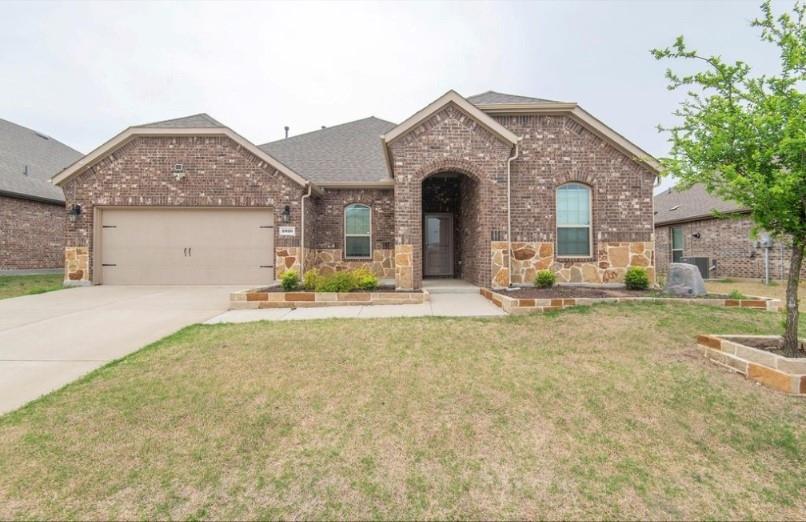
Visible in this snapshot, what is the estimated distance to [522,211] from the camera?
970 cm

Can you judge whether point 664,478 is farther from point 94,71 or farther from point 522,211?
point 94,71

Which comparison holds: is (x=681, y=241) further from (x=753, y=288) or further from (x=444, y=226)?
(x=444, y=226)

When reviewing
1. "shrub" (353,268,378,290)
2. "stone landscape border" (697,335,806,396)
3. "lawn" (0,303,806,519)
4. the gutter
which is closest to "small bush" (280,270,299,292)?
"shrub" (353,268,378,290)

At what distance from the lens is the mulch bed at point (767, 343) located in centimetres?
396

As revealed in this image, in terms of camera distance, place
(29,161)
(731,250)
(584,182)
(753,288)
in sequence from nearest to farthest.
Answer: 1. (584,182)
2. (753,288)
3. (731,250)
4. (29,161)

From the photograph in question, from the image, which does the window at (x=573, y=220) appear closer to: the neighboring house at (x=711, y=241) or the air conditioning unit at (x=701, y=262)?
the neighboring house at (x=711, y=241)

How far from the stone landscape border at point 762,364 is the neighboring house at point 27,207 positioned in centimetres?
2202

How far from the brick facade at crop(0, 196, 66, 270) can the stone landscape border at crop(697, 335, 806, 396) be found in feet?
72.3

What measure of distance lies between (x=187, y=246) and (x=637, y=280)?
1320 centimetres

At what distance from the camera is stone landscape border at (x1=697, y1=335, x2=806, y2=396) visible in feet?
11.2

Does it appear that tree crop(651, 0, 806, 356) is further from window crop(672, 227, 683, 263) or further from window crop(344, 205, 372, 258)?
window crop(672, 227, 683, 263)

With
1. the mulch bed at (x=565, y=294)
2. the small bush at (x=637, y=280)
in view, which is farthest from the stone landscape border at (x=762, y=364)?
the small bush at (x=637, y=280)

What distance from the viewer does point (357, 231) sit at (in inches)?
485

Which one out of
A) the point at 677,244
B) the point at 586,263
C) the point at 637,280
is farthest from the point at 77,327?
the point at 677,244
